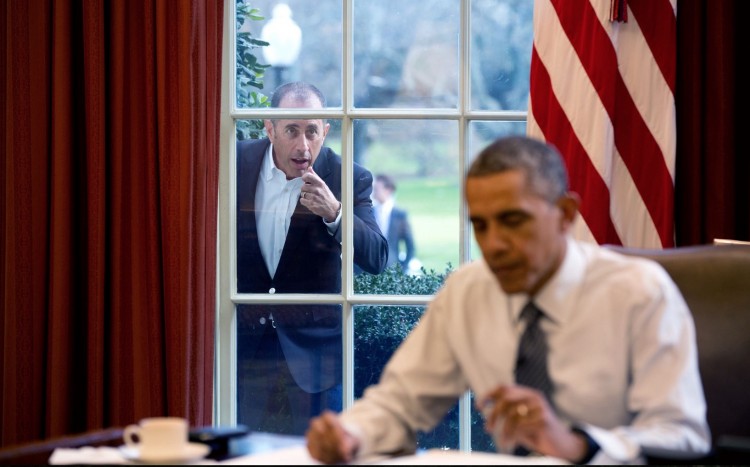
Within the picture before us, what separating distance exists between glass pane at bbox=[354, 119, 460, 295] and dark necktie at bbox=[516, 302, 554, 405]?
152 centimetres

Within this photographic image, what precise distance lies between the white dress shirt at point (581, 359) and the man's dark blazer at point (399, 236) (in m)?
1.36

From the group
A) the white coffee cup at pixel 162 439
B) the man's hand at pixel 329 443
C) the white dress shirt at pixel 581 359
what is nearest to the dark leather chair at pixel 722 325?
the white dress shirt at pixel 581 359

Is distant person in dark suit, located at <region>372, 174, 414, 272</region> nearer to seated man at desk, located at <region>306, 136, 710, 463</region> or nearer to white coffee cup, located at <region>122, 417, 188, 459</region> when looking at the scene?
seated man at desk, located at <region>306, 136, 710, 463</region>

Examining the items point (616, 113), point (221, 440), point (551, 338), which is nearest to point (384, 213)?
point (616, 113)

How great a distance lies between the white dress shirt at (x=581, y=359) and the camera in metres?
1.64

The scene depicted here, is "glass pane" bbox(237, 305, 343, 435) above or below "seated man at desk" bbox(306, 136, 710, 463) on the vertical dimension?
below

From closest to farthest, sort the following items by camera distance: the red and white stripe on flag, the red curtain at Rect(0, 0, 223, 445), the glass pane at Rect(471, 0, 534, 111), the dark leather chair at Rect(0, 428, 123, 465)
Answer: the dark leather chair at Rect(0, 428, 123, 465)
the red and white stripe on flag
the red curtain at Rect(0, 0, 223, 445)
the glass pane at Rect(471, 0, 534, 111)

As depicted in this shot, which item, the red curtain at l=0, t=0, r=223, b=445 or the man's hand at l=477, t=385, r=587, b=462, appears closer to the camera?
the man's hand at l=477, t=385, r=587, b=462

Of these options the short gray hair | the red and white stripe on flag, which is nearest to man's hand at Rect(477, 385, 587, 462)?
the short gray hair

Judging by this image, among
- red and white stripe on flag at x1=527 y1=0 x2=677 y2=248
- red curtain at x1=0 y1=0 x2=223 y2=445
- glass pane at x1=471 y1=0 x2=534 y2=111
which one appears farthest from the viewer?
glass pane at x1=471 y1=0 x2=534 y2=111

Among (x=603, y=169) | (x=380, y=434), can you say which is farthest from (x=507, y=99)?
(x=380, y=434)

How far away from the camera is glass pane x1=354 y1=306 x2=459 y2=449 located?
10.9 ft

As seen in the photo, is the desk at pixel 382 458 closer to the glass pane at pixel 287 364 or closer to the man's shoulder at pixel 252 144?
the glass pane at pixel 287 364

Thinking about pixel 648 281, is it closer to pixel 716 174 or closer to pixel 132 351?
pixel 716 174
